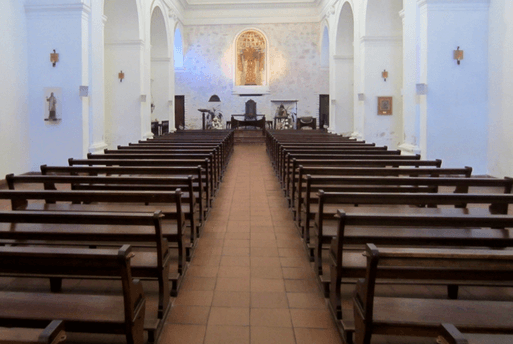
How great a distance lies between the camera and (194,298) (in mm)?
3312

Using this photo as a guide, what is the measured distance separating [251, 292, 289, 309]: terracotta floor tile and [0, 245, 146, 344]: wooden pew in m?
1.07

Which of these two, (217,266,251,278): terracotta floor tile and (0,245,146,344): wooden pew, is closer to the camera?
(0,245,146,344): wooden pew

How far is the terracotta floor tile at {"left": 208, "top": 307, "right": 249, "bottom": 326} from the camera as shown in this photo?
2.92 m

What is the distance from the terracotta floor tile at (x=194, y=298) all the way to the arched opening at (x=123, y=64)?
31.5ft

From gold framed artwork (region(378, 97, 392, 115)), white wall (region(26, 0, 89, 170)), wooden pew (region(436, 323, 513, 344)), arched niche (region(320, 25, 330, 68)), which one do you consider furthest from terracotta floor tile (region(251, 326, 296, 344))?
arched niche (region(320, 25, 330, 68))

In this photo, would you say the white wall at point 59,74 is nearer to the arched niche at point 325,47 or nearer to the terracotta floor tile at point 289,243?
the terracotta floor tile at point 289,243

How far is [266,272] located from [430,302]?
5.60ft

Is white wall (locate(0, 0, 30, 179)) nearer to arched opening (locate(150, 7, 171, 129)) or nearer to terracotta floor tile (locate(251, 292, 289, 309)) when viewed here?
terracotta floor tile (locate(251, 292, 289, 309))

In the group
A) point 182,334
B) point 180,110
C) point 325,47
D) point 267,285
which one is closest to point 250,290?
point 267,285

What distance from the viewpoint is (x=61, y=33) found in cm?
866

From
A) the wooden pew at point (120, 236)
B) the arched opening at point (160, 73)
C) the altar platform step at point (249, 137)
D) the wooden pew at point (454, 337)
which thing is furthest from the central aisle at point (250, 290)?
the altar platform step at point (249, 137)

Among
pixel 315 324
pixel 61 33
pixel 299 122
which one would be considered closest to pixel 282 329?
pixel 315 324

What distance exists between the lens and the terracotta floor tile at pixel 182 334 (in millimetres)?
2699

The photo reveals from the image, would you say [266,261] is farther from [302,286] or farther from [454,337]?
[454,337]
